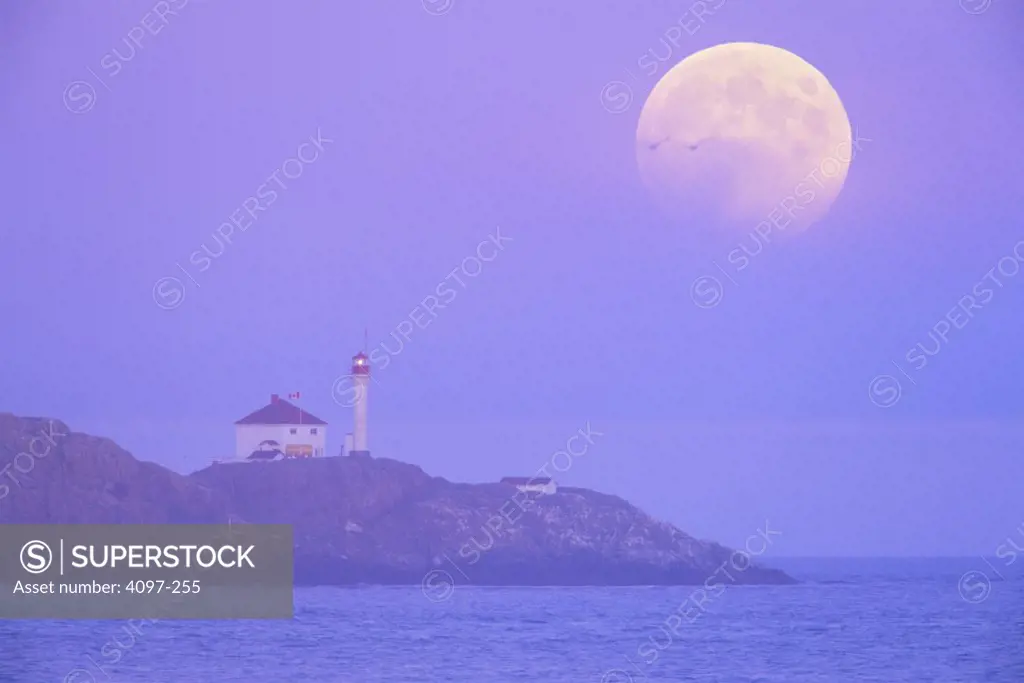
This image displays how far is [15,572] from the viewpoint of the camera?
3716 centimetres

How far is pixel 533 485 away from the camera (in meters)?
53.2

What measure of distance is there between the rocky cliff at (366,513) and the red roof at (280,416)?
1766mm

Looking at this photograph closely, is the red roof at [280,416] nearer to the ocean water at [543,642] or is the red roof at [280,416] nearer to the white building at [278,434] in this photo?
the white building at [278,434]

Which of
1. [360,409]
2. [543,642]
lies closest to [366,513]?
[360,409]

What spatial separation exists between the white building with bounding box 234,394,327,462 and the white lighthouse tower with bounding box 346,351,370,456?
6.67ft

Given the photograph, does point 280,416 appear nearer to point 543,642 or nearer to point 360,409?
point 360,409

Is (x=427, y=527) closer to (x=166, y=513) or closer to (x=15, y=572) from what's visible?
(x=166, y=513)

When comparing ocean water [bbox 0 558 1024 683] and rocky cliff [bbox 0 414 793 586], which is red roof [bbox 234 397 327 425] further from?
ocean water [bbox 0 558 1024 683]

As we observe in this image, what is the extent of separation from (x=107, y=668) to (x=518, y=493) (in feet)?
73.2

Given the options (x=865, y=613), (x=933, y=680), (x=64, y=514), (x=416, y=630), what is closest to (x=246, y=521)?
(x=64, y=514)

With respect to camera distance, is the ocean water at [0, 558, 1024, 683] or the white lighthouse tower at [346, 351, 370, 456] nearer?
the ocean water at [0, 558, 1024, 683]

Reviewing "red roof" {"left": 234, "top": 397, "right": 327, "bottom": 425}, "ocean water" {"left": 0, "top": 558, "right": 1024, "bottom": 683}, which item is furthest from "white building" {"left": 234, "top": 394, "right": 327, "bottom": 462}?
"ocean water" {"left": 0, "top": 558, "right": 1024, "bottom": 683}

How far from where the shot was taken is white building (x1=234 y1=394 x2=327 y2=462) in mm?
53688

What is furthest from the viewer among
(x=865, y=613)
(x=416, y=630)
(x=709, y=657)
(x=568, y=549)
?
(x=568, y=549)
